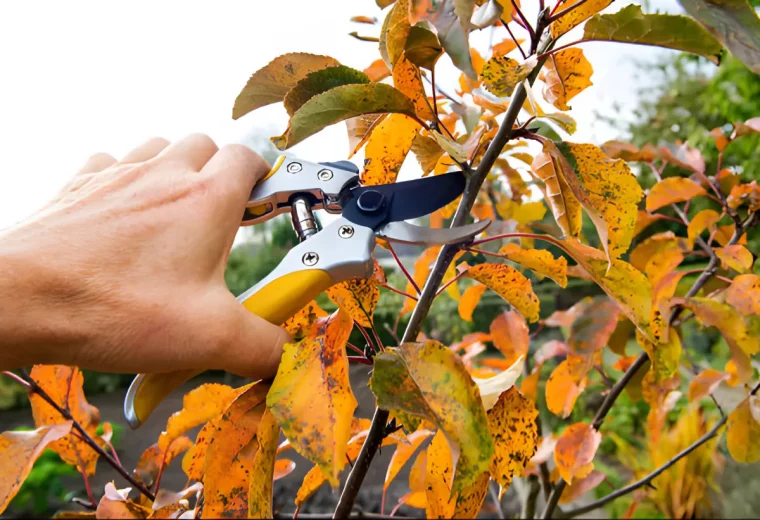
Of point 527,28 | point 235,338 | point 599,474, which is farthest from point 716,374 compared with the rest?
point 235,338

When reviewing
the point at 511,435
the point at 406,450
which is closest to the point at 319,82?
the point at 511,435

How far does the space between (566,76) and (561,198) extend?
0.32ft

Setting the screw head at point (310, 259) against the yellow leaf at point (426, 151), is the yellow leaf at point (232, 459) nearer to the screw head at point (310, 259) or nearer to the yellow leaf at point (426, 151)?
the screw head at point (310, 259)

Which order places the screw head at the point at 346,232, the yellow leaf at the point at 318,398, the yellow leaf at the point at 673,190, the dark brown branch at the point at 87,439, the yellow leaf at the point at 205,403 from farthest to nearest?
the yellow leaf at the point at 673,190 < the dark brown branch at the point at 87,439 < the yellow leaf at the point at 205,403 < the screw head at the point at 346,232 < the yellow leaf at the point at 318,398

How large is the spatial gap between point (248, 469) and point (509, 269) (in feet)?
0.83

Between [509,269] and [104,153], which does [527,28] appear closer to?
[509,269]

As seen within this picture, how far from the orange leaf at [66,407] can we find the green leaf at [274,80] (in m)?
0.46

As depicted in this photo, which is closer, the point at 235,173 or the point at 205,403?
the point at 235,173

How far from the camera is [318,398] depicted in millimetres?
283

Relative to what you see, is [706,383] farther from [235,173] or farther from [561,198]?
[235,173]

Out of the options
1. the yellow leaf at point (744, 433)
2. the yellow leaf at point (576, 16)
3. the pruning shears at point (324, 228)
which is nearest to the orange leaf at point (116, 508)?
the pruning shears at point (324, 228)

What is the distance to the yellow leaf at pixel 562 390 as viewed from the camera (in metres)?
0.72

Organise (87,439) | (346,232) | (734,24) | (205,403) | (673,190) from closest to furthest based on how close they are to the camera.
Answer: (734,24) → (346,232) → (205,403) → (87,439) → (673,190)

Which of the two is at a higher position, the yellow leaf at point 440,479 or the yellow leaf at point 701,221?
the yellow leaf at point 440,479
